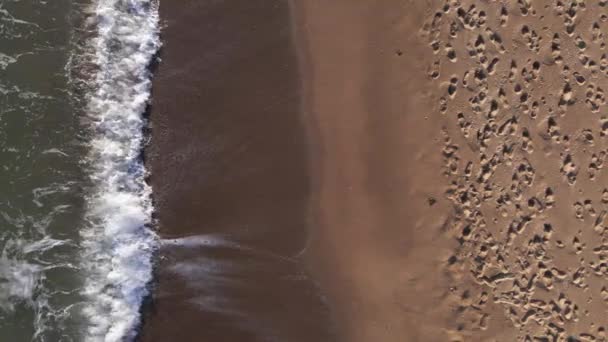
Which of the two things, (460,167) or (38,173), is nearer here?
(460,167)

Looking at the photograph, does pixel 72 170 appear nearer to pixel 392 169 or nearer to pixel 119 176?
pixel 119 176

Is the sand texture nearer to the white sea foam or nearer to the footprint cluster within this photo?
the footprint cluster

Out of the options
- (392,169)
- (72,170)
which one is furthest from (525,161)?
(72,170)

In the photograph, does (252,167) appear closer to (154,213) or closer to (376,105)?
(154,213)

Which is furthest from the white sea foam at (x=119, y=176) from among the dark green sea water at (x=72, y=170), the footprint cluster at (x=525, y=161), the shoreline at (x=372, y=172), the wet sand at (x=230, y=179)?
the footprint cluster at (x=525, y=161)

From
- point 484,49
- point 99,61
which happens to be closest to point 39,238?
point 99,61

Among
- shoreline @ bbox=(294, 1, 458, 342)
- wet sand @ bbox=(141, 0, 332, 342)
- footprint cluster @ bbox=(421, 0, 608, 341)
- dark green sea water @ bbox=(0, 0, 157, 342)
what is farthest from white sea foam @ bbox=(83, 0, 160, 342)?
footprint cluster @ bbox=(421, 0, 608, 341)
